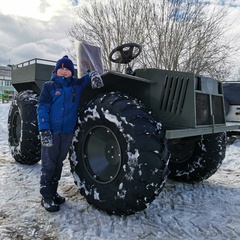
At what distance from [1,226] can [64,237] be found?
2.05ft

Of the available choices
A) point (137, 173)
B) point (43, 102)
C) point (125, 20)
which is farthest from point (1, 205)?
point (125, 20)

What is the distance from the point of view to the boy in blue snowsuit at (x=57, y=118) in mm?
2791

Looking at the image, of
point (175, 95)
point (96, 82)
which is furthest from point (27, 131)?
point (175, 95)

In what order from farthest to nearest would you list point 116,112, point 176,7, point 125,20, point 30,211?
1. point 125,20
2. point 176,7
3. point 30,211
4. point 116,112

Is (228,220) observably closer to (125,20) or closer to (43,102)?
(43,102)

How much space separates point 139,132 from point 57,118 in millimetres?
939

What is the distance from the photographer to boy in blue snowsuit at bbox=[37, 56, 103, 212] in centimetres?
279

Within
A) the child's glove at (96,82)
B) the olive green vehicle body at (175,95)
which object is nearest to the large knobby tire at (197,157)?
the olive green vehicle body at (175,95)

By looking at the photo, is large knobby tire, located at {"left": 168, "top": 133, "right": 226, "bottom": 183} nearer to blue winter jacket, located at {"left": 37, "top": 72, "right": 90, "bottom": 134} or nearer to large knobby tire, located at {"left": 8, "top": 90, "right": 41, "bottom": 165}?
blue winter jacket, located at {"left": 37, "top": 72, "right": 90, "bottom": 134}

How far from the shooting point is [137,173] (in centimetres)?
240

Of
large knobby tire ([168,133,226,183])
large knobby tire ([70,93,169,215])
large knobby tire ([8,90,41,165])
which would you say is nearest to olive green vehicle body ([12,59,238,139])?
large knobby tire ([70,93,169,215])

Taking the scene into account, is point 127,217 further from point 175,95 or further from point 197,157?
point 197,157

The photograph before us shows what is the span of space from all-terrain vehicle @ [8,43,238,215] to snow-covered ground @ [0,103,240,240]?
0.19m

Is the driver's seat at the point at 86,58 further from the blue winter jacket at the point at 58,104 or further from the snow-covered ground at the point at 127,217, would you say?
the snow-covered ground at the point at 127,217
